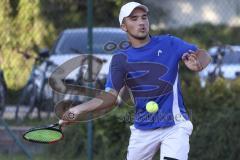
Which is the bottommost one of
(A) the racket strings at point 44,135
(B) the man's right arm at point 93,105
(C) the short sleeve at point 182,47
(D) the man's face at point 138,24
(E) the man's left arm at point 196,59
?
(A) the racket strings at point 44,135

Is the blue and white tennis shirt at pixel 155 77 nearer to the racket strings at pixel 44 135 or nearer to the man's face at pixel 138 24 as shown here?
the man's face at pixel 138 24

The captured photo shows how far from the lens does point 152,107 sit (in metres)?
6.73

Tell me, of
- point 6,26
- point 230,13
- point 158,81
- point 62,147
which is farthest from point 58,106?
point 158,81

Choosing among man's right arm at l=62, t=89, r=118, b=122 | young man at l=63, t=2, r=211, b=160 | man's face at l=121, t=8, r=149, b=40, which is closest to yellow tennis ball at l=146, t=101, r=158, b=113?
young man at l=63, t=2, r=211, b=160

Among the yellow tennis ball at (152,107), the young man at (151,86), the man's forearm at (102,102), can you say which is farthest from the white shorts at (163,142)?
the man's forearm at (102,102)

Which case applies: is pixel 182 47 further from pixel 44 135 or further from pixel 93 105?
pixel 44 135

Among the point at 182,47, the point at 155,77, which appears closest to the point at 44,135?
the point at 155,77

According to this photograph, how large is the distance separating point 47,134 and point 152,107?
945mm

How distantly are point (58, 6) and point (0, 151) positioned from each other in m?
2.44

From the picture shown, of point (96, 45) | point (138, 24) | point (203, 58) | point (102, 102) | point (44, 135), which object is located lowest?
point (44, 135)

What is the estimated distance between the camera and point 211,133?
969cm

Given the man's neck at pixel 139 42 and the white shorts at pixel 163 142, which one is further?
the man's neck at pixel 139 42

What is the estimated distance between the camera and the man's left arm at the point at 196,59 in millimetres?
6535

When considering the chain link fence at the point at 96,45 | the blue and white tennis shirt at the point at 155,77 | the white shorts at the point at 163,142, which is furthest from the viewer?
the chain link fence at the point at 96,45
